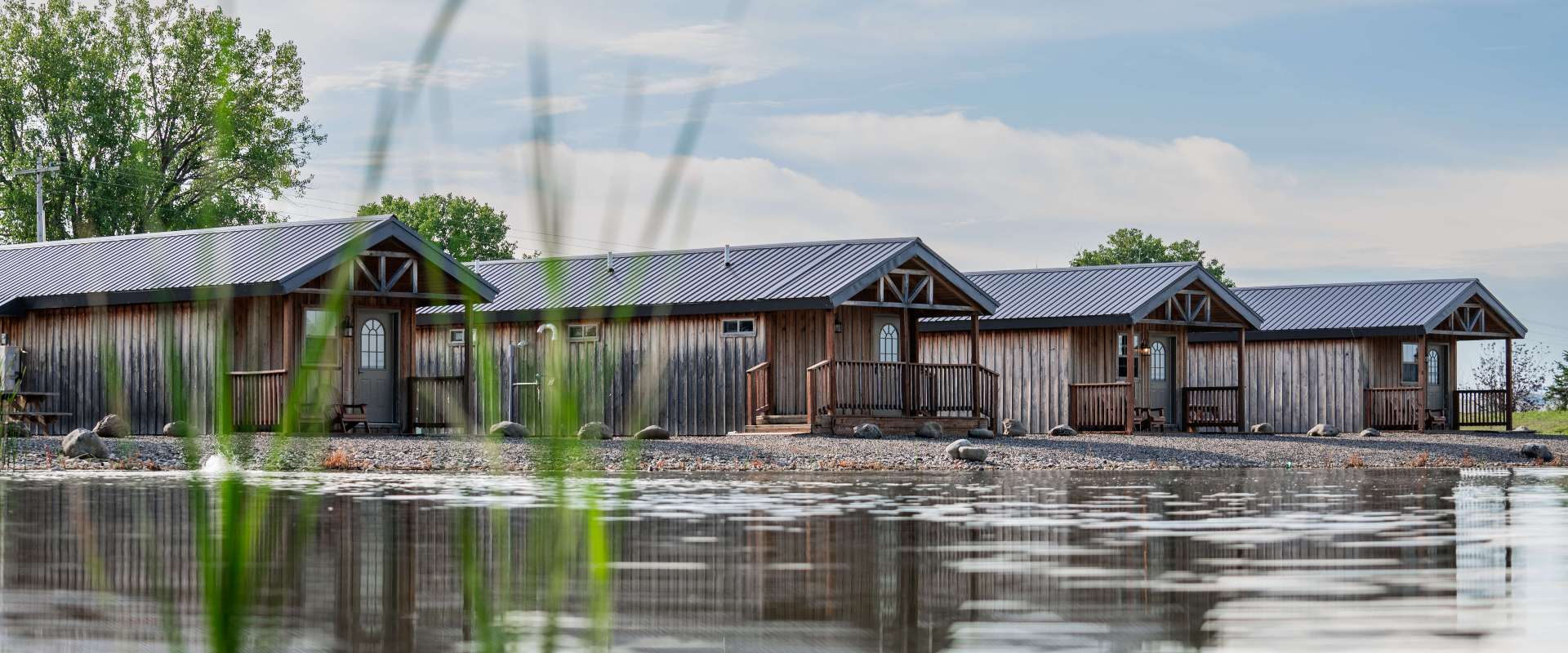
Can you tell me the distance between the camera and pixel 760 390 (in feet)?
98.5

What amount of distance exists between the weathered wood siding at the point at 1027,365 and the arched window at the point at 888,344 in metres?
3.35

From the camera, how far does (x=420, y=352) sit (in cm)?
3450

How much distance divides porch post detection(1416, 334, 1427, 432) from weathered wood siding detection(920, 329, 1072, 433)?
7769 mm

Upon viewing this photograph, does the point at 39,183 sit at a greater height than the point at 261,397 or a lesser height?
greater

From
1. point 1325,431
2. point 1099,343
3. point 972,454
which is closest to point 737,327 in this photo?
point 1099,343

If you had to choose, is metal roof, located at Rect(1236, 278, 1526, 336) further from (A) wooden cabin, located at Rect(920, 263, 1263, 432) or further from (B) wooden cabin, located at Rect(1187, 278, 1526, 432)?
(A) wooden cabin, located at Rect(920, 263, 1263, 432)

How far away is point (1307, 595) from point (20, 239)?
2184 inches

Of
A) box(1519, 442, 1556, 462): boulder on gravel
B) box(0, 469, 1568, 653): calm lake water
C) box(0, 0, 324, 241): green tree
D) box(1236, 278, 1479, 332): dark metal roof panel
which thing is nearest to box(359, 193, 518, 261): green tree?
box(0, 0, 324, 241): green tree

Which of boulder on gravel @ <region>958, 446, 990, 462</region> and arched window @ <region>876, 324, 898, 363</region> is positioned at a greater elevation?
arched window @ <region>876, 324, 898, 363</region>

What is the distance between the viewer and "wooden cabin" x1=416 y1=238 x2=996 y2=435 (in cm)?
2914

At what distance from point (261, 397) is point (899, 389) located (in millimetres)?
10491

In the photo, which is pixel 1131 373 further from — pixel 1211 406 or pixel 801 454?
pixel 801 454

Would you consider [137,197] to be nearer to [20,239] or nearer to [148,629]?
[20,239]

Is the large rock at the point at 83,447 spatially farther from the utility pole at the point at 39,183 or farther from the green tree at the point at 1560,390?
the green tree at the point at 1560,390
